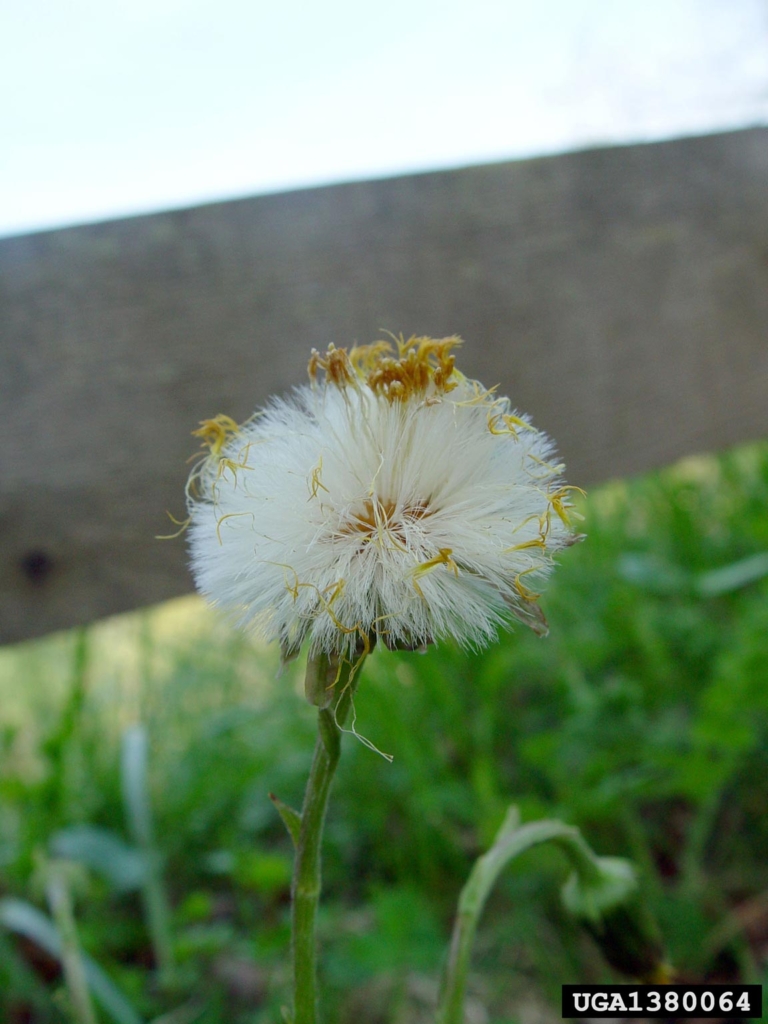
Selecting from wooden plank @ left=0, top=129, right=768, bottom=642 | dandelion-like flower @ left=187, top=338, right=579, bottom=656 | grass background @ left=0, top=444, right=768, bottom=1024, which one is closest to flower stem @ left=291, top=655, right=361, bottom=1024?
dandelion-like flower @ left=187, top=338, right=579, bottom=656

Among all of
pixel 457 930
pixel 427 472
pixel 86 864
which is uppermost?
pixel 427 472

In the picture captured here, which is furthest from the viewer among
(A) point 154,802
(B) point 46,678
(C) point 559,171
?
(B) point 46,678

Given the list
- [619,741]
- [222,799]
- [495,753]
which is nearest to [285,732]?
[222,799]

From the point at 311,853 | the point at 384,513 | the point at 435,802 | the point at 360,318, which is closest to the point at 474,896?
the point at 311,853

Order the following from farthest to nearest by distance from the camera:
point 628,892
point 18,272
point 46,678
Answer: point 46,678
point 18,272
point 628,892

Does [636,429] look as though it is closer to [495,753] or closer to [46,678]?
[495,753]

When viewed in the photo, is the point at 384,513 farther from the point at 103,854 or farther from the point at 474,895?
the point at 103,854
